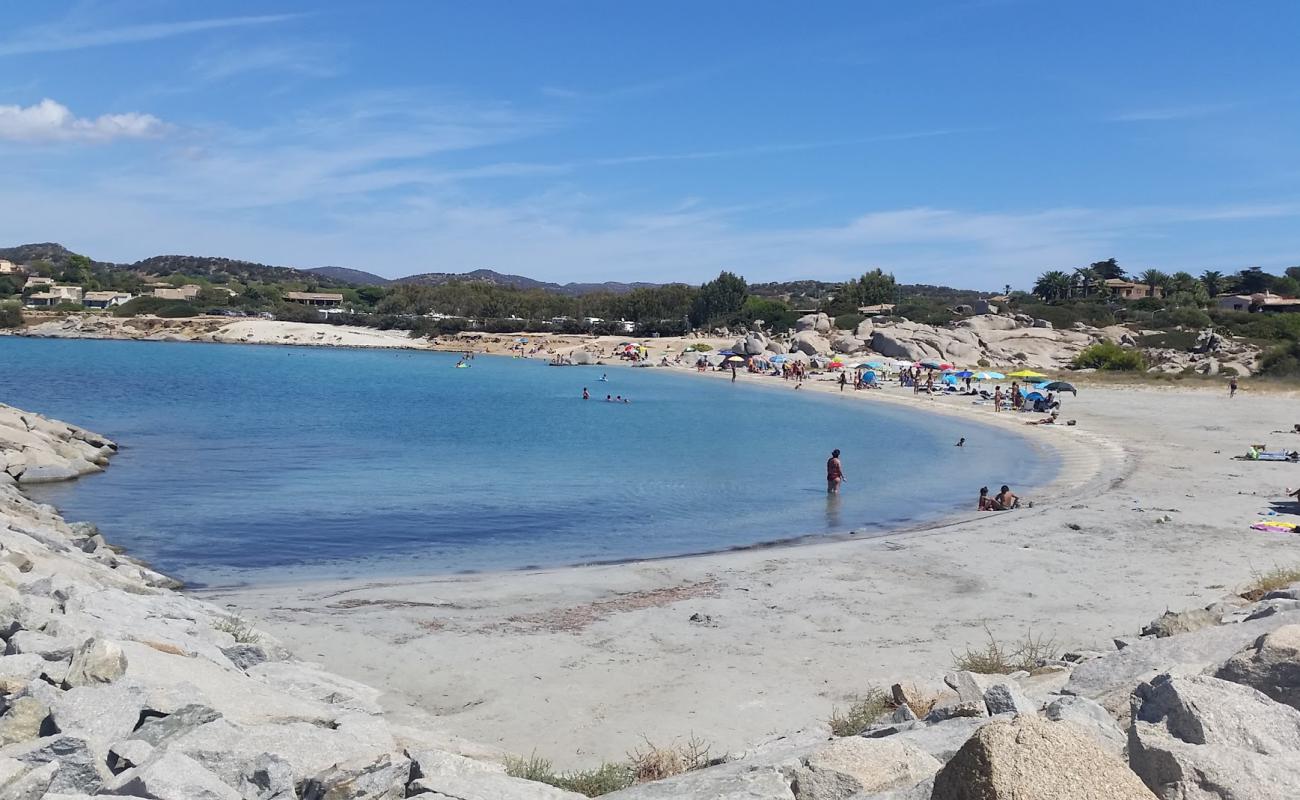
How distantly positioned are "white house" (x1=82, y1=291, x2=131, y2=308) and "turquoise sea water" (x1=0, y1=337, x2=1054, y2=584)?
92.3 metres

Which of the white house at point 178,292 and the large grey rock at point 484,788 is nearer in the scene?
the large grey rock at point 484,788

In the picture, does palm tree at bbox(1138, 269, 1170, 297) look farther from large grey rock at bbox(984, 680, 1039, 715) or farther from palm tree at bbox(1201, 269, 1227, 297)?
large grey rock at bbox(984, 680, 1039, 715)

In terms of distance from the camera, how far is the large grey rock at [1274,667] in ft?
18.5

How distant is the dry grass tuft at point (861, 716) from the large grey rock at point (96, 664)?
16.4 ft

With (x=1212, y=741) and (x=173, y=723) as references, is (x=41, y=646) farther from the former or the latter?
(x=1212, y=741)

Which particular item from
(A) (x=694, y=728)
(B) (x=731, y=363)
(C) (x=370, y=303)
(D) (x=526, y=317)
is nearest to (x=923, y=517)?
(A) (x=694, y=728)

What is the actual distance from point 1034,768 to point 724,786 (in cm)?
193

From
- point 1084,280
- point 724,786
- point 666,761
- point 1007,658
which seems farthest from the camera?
point 1084,280

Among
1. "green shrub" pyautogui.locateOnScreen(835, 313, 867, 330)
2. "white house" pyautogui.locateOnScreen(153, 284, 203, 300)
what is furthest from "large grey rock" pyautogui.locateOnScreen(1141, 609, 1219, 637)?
"white house" pyautogui.locateOnScreen(153, 284, 203, 300)

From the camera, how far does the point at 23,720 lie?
6.09m

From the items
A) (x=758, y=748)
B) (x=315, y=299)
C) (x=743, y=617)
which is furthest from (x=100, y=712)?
(x=315, y=299)

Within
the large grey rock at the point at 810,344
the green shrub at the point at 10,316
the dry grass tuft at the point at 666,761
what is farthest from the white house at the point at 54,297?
the dry grass tuft at the point at 666,761

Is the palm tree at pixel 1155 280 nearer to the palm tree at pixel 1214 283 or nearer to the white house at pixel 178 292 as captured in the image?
the palm tree at pixel 1214 283

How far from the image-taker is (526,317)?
136 meters
